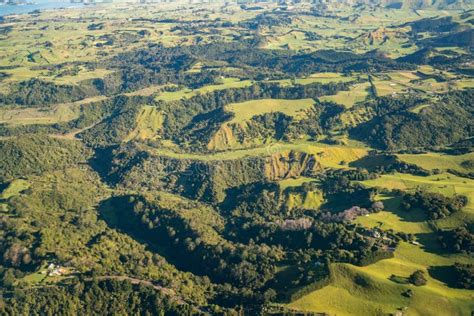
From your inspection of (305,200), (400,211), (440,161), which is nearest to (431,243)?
(400,211)

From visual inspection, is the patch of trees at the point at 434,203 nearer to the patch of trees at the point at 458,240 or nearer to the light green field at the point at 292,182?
the patch of trees at the point at 458,240

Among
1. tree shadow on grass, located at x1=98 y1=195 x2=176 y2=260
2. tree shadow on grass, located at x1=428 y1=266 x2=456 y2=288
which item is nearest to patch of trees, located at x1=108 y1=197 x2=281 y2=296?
tree shadow on grass, located at x1=98 y1=195 x2=176 y2=260

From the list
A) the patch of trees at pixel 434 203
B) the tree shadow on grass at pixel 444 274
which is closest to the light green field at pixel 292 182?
the patch of trees at pixel 434 203

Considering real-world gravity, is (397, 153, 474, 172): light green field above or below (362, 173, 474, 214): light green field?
below

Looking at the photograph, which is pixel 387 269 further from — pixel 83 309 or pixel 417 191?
pixel 83 309

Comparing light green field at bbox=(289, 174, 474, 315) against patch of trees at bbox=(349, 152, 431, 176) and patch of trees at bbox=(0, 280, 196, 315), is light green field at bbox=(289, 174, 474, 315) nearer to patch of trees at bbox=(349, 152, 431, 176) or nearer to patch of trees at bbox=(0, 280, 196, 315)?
patch of trees at bbox=(0, 280, 196, 315)

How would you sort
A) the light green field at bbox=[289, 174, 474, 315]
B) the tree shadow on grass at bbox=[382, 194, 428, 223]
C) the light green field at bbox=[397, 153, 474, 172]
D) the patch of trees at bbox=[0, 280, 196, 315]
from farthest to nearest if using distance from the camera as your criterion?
1. the light green field at bbox=[397, 153, 474, 172]
2. the tree shadow on grass at bbox=[382, 194, 428, 223]
3. the patch of trees at bbox=[0, 280, 196, 315]
4. the light green field at bbox=[289, 174, 474, 315]
